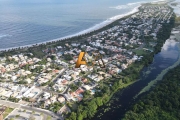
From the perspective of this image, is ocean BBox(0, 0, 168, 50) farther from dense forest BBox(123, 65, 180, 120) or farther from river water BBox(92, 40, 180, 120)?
dense forest BBox(123, 65, 180, 120)

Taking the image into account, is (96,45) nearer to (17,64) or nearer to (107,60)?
(107,60)

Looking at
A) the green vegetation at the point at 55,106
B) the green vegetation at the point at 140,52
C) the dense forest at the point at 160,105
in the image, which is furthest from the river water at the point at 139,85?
the green vegetation at the point at 55,106

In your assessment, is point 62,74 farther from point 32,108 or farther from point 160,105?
point 160,105

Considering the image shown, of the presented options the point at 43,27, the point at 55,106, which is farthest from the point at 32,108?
the point at 43,27

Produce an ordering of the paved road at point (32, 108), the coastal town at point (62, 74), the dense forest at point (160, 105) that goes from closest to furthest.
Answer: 1. the dense forest at point (160, 105)
2. the paved road at point (32, 108)
3. the coastal town at point (62, 74)

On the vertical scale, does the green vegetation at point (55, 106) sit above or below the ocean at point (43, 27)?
below

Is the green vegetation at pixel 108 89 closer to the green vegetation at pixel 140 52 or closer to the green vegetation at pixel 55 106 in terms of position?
the green vegetation at pixel 140 52

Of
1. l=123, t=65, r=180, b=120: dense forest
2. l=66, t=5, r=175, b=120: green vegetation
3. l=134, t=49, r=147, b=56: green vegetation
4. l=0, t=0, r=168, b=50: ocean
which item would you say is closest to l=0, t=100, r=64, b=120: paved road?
l=66, t=5, r=175, b=120: green vegetation
